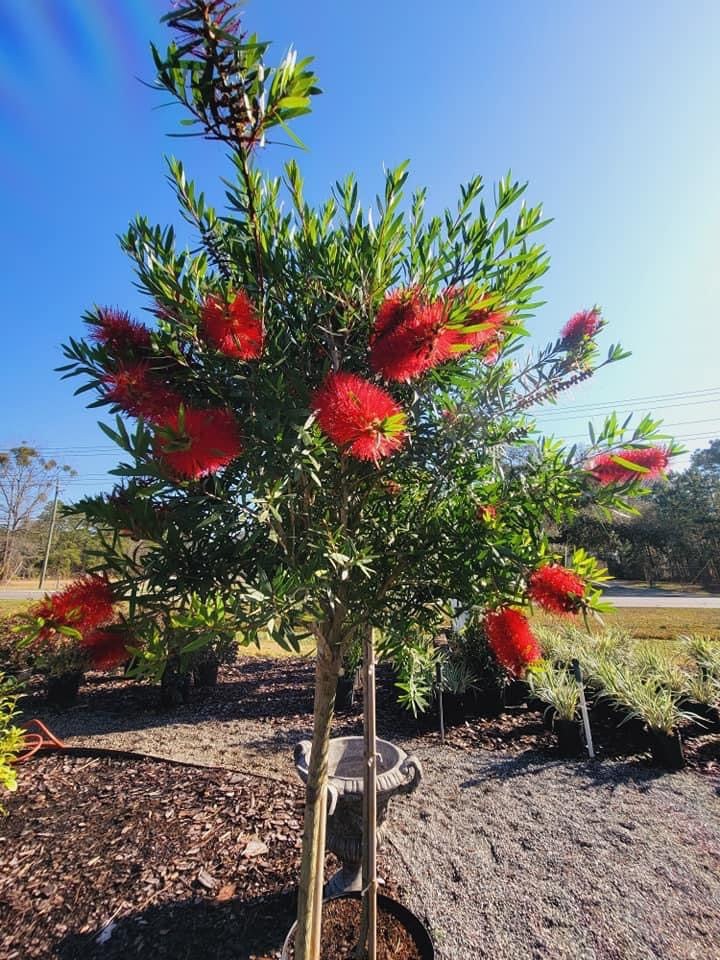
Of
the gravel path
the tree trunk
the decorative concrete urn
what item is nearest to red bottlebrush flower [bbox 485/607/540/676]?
the tree trunk

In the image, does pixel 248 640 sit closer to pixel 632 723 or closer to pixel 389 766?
pixel 389 766

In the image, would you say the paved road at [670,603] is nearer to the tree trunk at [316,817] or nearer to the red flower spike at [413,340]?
the tree trunk at [316,817]

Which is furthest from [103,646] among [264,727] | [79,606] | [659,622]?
[659,622]

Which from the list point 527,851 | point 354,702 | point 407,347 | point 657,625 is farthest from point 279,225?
point 657,625

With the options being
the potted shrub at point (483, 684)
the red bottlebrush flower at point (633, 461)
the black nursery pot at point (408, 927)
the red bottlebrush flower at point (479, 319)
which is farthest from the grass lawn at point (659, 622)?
the red bottlebrush flower at point (479, 319)

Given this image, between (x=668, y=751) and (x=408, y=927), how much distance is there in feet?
10.9

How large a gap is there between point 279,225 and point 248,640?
1.17 metres

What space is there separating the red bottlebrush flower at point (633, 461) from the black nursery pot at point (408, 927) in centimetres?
212

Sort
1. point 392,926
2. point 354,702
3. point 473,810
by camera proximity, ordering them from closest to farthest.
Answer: point 392,926, point 473,810, point 354,702

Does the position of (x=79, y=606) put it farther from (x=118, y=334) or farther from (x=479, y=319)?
(x=479, y=319)

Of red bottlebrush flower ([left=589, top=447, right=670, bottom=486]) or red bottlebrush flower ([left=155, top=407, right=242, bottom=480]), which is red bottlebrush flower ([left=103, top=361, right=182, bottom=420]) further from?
red bottlebrush flower ([left=589, top=447, right=670, bottom=486])

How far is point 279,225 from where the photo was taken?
129cm

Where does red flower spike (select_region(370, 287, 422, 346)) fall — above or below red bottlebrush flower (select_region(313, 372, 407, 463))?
above

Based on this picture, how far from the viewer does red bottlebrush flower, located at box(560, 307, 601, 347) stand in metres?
1.35
